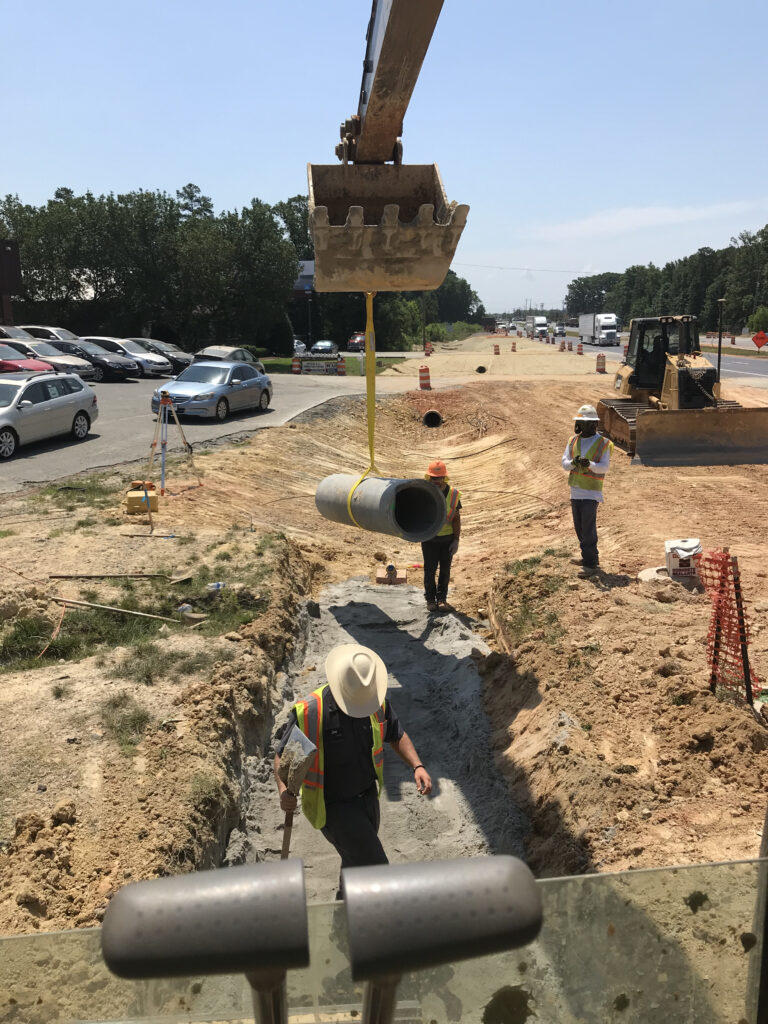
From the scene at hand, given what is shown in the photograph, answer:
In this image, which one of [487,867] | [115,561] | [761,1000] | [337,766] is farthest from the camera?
[115,561]

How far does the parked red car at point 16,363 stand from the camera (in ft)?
77.7

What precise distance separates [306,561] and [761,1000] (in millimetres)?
9863

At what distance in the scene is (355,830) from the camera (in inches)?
179

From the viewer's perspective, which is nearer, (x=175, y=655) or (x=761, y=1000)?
(x=761, y=1000)

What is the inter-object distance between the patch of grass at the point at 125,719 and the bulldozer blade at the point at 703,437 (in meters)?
12.7

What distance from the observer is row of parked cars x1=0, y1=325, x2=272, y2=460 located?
16.2 metres

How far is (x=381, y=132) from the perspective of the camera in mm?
8250

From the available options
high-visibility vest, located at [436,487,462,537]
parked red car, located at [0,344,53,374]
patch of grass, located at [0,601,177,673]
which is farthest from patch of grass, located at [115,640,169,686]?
parked red car, located at [0,344,53,374]

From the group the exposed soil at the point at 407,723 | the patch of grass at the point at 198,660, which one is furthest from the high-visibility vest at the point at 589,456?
the patch of grass at the point at 198,660

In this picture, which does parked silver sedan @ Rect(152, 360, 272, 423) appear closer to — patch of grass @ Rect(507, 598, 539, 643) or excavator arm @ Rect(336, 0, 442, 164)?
excavator arm @ Rect(336, 0, 442, 164)

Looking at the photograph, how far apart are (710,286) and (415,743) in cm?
8831

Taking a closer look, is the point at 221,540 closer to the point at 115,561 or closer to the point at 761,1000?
the point at 115,561

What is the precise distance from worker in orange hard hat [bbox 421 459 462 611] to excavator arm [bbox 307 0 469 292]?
8.29 ft

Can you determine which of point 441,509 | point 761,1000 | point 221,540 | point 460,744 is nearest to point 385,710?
point 761,1000
